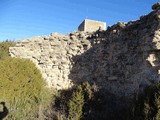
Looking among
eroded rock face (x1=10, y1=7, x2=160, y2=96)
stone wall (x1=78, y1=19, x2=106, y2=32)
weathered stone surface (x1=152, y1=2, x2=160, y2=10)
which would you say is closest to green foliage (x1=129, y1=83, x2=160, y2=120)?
eroded rock face (x1=10, y1=7, x2=160, y2=96)

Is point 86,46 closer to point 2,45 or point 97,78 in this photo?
point 97,78

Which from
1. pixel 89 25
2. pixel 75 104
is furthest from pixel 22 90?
pixel 89 25

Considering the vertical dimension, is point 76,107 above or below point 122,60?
below

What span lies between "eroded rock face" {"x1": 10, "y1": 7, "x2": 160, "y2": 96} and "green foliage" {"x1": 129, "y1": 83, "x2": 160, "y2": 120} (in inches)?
46.6

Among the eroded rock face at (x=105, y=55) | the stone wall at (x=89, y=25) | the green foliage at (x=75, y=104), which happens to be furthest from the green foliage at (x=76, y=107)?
the stone wall at (x=89, y=25)

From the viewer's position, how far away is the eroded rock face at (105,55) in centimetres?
888

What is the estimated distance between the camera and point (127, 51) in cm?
1013

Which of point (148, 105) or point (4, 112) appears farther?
point (4, 112)

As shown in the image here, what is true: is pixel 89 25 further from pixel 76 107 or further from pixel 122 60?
pixel 76 107

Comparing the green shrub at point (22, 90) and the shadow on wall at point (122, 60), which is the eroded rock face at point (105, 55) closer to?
the shadow on wall at point (122, 60)

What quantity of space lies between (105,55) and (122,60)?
3.34ft

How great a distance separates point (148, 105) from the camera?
6742 millimetres

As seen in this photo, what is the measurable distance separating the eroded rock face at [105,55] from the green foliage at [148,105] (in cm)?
118

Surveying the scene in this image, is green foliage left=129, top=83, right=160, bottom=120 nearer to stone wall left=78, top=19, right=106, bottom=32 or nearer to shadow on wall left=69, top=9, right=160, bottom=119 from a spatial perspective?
shadow on wall left=69, top=9, right=160, bottom=119
